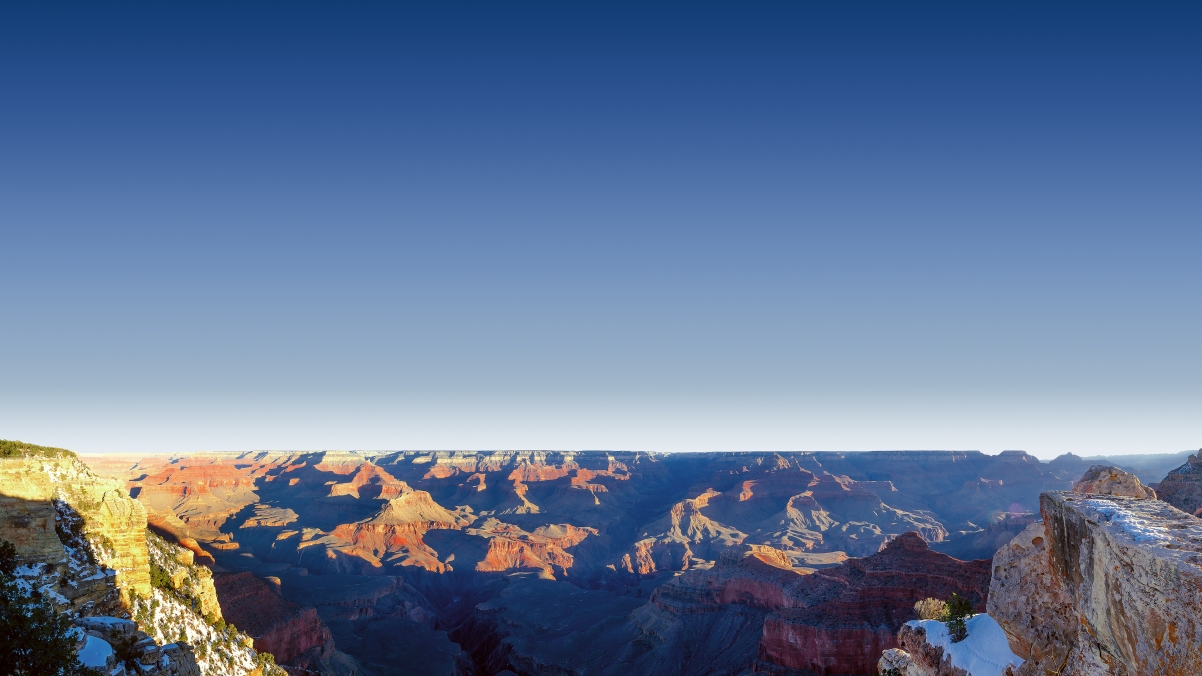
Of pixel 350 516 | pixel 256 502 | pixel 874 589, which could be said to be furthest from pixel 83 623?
pixel 256 502

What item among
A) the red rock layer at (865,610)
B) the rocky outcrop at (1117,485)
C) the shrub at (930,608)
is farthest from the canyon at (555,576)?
the shrub at (930,608)

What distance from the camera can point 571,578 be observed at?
469 feet

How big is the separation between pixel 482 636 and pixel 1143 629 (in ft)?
319

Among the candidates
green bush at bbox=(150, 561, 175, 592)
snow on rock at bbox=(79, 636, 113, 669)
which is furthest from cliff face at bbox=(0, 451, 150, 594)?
green bush at bbox=(150, 561, 175, 592)

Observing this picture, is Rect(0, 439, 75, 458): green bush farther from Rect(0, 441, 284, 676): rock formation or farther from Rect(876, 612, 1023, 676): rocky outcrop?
Rect(876, 612, 1023, 676): rocky outcrop

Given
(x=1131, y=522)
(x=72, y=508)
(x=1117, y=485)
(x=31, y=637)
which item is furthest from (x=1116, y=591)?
(x=72, y=508)

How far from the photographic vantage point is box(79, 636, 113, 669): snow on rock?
21.0 metres

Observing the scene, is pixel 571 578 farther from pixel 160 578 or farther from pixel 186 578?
pixel 160 578

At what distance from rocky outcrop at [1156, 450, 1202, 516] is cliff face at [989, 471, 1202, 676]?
125 feet

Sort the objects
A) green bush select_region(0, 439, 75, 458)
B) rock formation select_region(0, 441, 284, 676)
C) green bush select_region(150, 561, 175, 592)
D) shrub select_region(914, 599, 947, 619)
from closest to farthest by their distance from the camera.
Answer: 1. rock formation select_region(0, 441, 284, 676)
2. green bush select_region(0, 439, 75, 458)
3. green bush select_region(150, 561, 175, 592)
4. shrub select_region(914, 599, 947, 619)

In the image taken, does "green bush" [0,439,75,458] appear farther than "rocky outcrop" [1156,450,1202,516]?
No

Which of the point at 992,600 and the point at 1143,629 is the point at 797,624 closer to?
the point at 992,600

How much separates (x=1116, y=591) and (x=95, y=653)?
2963 centimetres

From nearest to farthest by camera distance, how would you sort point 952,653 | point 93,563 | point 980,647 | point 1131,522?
point 1131,522 < point 980,647 < point 952,653 < point 93,563
